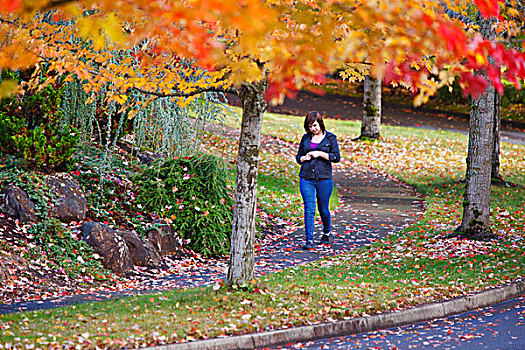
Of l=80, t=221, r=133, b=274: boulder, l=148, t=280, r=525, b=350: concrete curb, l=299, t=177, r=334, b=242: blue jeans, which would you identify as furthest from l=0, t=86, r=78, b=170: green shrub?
l=148, t=280, r=525, b=350: concrete curb

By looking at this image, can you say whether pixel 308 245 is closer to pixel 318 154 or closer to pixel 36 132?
pixel 318 154

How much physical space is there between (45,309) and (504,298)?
504 centimetres

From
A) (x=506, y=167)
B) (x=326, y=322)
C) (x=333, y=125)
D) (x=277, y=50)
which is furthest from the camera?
(x=333, y=125)

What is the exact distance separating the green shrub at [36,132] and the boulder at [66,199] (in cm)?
32

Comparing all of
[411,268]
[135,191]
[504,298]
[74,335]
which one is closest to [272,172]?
[135,191]

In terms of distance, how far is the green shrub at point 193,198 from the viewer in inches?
379

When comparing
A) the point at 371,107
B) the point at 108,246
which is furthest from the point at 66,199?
the point at 371,107

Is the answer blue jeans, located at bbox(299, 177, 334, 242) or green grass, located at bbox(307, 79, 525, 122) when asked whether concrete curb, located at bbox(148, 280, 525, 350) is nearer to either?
blue jeans, located at bbox(299, 177, 334, 242)

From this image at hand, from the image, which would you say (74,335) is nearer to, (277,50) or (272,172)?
(277,50)

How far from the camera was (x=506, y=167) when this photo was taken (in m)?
16.3

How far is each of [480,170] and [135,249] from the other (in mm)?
5085

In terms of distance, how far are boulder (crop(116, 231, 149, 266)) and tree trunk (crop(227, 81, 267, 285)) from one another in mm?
2188

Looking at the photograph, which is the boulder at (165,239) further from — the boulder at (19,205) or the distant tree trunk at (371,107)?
the distant tree trunk at (371,107)

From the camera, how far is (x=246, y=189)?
6785 mm
